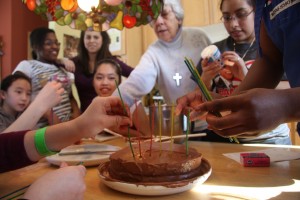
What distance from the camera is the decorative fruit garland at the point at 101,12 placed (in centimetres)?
113

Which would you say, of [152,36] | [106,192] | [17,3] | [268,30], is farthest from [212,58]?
[17,3]

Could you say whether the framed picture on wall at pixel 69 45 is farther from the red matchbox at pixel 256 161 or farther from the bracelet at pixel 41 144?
the red matchbox at pixel 256 161


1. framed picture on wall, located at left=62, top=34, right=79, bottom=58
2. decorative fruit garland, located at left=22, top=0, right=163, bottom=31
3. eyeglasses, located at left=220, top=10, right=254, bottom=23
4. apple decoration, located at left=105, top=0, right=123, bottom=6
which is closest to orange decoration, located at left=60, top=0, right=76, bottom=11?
decorative fruit garland, located at left=22, top=0, right=163, bottom=31

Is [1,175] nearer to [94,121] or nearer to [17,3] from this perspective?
[94,121]

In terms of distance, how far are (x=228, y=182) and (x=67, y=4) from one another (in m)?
0.94

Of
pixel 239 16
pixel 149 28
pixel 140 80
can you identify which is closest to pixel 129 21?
pixel 140 80

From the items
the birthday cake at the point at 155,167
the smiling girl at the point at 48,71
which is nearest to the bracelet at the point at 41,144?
the birthday cake at the point at 155,167

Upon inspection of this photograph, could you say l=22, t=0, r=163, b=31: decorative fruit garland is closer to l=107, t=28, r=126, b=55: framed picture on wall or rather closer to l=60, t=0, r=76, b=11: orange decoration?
l=60, t=0, r=76, b=11: orange decoration

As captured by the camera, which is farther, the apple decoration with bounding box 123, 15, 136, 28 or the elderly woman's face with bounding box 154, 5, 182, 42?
the elderly woman's face with bounding box 154, 5, 182, 42

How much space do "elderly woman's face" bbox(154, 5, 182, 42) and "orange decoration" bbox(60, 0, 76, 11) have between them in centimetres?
54

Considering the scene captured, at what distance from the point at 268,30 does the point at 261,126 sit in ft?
1.50

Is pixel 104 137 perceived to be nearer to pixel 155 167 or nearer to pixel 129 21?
pixel 129 21

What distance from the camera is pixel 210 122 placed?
1.77 ft

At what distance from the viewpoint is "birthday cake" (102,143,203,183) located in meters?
0.56
